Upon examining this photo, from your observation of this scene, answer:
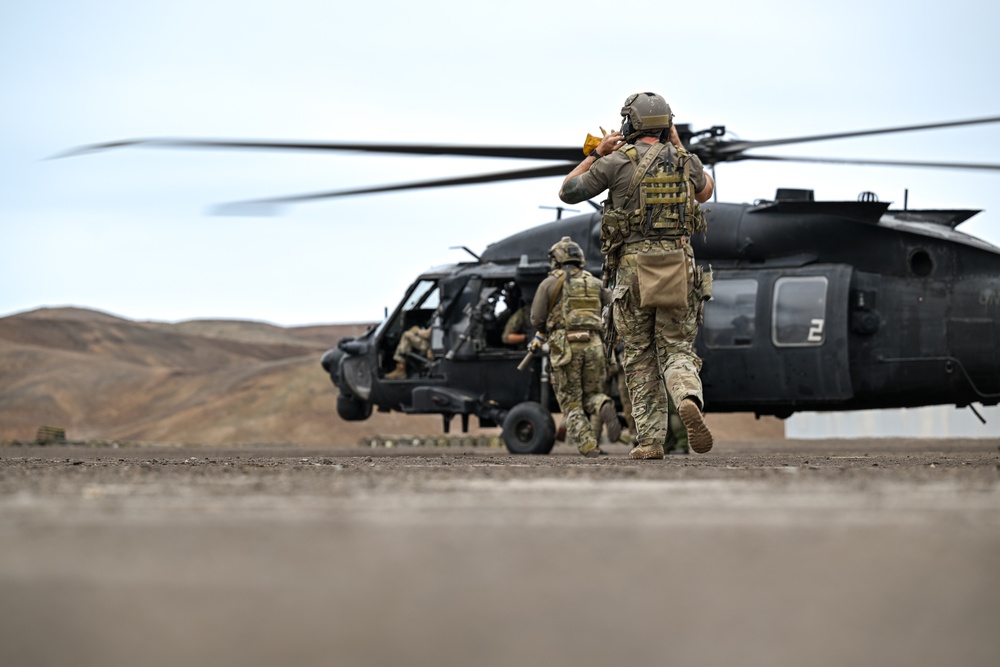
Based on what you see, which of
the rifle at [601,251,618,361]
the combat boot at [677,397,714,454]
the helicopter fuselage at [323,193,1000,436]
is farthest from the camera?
the helicopter fuselage at [323,193,1000,436]

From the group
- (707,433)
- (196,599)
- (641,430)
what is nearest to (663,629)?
(196,599)

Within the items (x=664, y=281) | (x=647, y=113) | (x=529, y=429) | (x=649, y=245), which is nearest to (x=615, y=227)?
(x=649, y=245)

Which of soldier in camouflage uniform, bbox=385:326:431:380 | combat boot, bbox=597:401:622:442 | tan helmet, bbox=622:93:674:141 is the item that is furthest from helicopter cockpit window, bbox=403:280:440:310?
tan helmet, bbox=622:93:674:141

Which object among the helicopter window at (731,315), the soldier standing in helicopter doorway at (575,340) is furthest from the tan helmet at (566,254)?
the helicopter window at (731,315)

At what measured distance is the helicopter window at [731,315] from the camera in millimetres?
11508

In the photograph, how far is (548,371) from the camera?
39.1 feet

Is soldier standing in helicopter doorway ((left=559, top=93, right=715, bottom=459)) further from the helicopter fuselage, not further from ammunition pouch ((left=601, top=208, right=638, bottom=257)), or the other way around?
the helicopter fuselage

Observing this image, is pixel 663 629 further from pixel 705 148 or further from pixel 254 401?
pixel 254 401

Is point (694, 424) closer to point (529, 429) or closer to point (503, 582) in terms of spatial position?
point (503, 582)

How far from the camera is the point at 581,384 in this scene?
10.7 m

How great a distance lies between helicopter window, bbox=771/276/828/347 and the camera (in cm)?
1116

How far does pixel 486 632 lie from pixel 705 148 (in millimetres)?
9887

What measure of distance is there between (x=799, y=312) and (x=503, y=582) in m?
9.52

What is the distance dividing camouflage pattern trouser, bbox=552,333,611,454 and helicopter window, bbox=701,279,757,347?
141 cm
